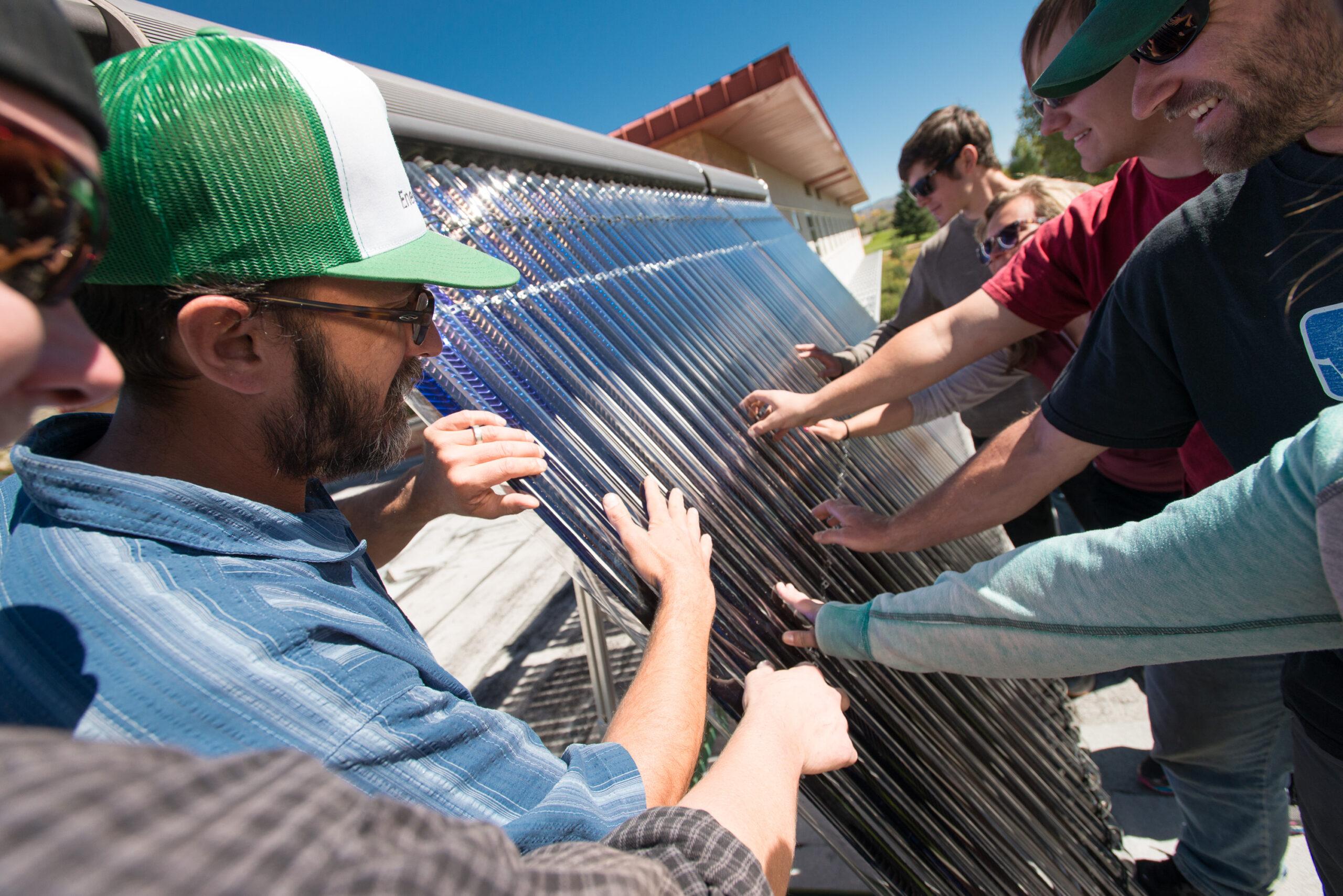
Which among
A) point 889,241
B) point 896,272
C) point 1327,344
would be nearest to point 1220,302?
point 1327,344

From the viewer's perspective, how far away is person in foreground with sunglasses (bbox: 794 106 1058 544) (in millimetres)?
3504

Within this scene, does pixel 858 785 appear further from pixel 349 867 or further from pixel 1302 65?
pixel 1302 65

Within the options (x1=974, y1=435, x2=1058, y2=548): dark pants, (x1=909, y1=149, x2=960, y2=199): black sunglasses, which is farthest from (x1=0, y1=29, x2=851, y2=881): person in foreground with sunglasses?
(x1=909, y1=149, x2=960, y2=199): black sunglasses

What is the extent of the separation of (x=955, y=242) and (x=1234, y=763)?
263 cm

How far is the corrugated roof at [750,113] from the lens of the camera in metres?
9.85

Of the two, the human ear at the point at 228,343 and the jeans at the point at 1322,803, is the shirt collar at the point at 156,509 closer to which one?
the human ear at the point at 228,343

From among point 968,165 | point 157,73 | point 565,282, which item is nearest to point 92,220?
point 157,73

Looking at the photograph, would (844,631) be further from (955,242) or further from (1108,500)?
(955,242)

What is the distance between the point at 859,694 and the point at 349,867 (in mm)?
1473

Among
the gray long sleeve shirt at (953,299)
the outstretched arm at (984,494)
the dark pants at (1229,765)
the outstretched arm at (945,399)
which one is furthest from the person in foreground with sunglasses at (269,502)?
the gray long sleeve shirt at (953,299)

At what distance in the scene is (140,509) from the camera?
91cm

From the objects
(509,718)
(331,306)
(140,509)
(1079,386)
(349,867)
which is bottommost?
(1079,386)

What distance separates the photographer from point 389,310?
126 centimetres

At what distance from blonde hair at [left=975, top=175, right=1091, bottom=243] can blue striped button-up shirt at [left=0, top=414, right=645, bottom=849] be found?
2856 millimetres
